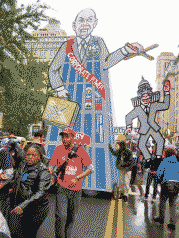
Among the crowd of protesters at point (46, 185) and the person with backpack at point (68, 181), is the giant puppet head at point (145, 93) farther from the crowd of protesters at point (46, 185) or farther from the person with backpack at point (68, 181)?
the person with backpack at point (68, 181)

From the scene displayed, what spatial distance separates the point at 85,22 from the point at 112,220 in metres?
5.66

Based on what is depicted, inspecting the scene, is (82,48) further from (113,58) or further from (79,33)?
(113,58)

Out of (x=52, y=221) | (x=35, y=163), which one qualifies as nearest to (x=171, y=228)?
(x=52, y=221)

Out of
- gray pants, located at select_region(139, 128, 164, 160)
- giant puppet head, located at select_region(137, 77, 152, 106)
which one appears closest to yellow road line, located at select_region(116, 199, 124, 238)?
gray pants, located at select_region(139, 128, 164, 160)

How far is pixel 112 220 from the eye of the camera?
5.03 meters

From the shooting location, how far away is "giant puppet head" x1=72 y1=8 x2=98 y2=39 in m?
7.11

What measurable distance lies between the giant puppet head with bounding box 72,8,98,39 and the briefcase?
2.31m

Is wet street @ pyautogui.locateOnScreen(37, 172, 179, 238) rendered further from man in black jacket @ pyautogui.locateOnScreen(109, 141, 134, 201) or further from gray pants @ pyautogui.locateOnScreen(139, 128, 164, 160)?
gray pants @ pyautogui.locateOnScreen(139, 128, 164, 160)

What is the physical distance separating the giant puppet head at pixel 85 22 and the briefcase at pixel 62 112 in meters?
2.31

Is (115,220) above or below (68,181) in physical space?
below

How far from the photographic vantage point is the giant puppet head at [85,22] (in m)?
7.11

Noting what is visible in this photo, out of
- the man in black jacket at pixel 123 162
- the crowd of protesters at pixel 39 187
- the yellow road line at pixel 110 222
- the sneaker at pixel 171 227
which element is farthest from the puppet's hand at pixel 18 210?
the man in black jacket at pixel 123 162

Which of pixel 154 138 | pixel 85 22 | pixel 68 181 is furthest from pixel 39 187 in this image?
pixel 85 22

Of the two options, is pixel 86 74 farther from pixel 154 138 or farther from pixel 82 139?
pixel 154 138
